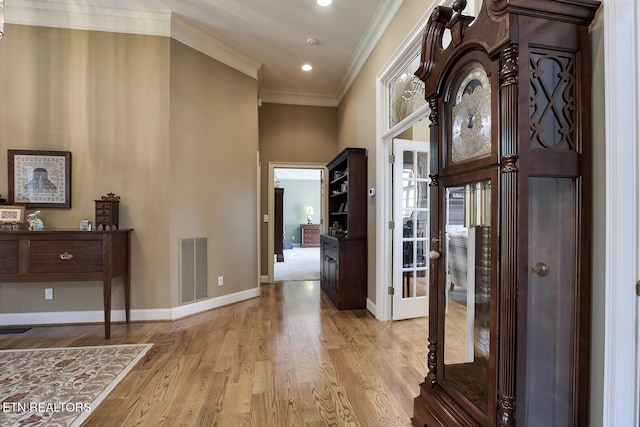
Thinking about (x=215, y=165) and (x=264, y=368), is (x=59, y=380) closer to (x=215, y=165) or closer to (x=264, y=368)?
(x=264, y=368)

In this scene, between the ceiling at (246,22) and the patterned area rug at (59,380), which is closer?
the patterned area rug at (59,380)

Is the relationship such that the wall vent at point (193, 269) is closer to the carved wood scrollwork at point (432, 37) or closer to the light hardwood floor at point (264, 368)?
the light hardwood floor at point (264, 368)

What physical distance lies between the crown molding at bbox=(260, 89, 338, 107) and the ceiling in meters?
1.00

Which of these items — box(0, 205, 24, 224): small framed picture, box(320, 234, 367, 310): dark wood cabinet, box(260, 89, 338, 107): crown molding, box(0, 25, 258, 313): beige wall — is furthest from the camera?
box(260, 89, 338, 107): crown molding

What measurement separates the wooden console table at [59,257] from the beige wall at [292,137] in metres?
2.61

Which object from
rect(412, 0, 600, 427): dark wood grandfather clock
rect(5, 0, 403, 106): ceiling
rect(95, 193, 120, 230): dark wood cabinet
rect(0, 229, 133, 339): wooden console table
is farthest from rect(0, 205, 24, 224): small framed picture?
rect(412, 0, 600, 427): dark wood grandfather clock

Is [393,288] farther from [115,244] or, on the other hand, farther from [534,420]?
[115,244]

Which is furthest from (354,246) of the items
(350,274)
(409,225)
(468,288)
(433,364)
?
(468,288)

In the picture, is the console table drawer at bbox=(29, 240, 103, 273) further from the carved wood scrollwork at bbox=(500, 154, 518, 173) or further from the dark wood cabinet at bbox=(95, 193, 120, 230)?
the carved wood scrollwork at bbox=(500, 154, 518, 173)

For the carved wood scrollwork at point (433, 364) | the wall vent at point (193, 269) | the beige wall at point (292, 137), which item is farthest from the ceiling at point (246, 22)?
the carved wood scrollwork at point (433, 364)

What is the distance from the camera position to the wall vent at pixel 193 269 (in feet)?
11.2

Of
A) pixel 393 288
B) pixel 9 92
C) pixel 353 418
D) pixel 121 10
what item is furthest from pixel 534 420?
pixel 9 92

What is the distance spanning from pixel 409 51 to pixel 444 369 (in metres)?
2.54

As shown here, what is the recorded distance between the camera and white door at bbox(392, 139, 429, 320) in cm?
324
